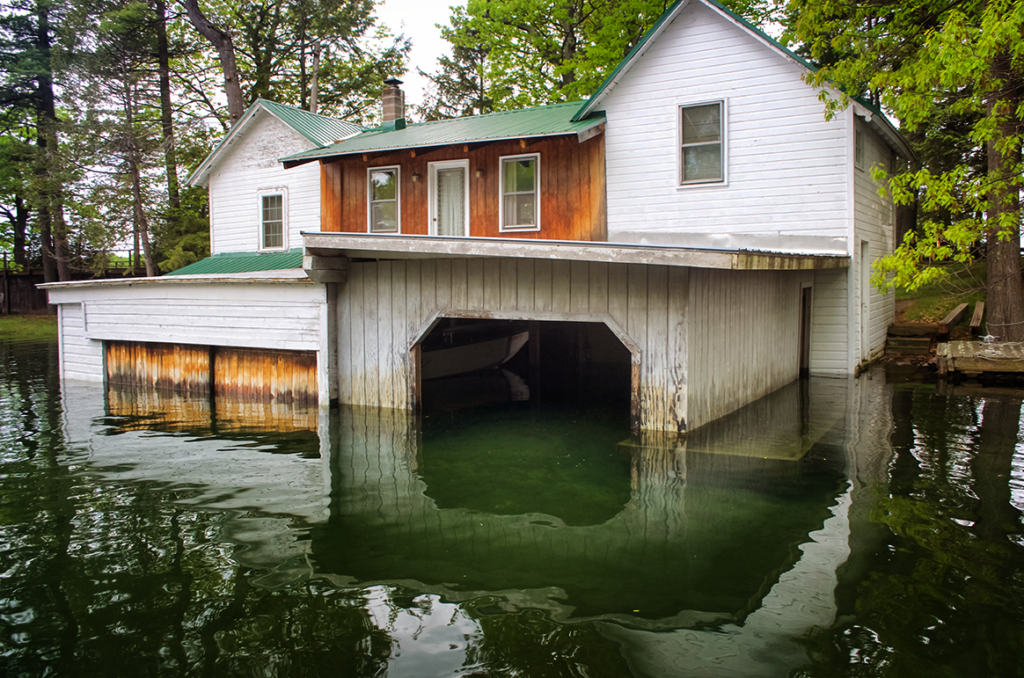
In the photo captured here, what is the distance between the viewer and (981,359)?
1334cm

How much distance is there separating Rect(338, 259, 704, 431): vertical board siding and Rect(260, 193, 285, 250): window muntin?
356 inches

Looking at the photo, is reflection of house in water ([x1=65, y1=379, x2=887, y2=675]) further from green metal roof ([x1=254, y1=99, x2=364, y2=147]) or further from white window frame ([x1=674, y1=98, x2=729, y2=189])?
green metal roof ([x1=254, y1=99, x2=364, y2=147])

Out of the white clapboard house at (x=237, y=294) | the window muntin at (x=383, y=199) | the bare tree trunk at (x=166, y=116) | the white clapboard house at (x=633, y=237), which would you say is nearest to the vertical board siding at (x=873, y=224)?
the white clapboard house at (x=633, y=237)

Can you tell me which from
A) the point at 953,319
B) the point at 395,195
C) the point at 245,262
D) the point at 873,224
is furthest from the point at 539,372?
the point at 953,319

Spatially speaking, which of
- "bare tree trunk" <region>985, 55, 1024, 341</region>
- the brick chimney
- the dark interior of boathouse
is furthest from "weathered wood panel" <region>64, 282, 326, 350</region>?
"bare tree trunk" <region>985, 55, 1024, 341</region>

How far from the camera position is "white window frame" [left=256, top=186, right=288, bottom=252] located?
64.7ft

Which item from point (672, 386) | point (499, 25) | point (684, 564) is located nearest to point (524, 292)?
point (672, 386)

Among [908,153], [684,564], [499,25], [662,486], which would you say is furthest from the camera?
[499,25]

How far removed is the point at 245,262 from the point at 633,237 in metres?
10.5

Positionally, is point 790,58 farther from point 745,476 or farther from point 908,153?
point 745,476

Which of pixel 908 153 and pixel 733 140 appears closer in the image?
pixel 733 140

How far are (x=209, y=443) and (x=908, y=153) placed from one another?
16459 millimetres

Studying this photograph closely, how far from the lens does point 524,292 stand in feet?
34.3

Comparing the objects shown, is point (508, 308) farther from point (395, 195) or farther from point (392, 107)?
point (392, 107)
